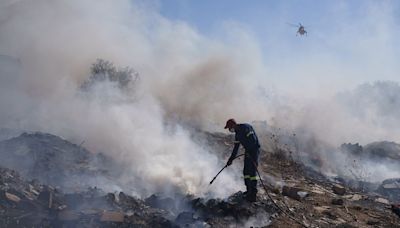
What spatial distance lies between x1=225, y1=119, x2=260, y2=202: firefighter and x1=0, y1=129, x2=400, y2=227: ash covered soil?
0.78 feet

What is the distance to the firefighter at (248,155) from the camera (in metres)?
7.77

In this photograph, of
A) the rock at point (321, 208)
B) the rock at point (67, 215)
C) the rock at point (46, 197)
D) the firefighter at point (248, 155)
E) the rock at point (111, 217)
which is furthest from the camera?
the rock at point (321, 208)

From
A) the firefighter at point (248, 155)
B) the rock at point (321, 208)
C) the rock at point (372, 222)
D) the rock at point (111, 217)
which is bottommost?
the rock at point (372, 222)

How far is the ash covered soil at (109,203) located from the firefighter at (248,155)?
0.24 m

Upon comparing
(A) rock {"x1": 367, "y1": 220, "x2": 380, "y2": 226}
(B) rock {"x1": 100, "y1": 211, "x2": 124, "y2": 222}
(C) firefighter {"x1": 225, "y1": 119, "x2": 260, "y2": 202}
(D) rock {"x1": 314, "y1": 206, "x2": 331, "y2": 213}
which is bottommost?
(A) rock {"x1": 367, "y1": 220, "x2": 380, "y2": 226}

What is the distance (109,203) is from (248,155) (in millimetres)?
2735

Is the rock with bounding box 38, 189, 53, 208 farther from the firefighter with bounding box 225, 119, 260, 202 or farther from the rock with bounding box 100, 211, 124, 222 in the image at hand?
the firefighter with bounding box 225, 119, 260, 202

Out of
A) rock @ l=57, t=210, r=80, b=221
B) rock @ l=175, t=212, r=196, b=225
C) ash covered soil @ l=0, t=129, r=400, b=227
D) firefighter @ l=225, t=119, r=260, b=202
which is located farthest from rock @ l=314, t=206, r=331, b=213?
rock @ l=57, t=210, r=80, b=221

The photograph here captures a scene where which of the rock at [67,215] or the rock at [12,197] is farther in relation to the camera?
the rock at [12,197]

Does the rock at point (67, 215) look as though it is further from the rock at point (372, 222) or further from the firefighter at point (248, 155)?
the rock at point (372, 222)

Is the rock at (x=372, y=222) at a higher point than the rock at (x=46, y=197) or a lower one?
lower

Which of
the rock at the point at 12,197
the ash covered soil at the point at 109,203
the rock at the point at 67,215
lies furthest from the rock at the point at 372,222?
the rock at the point at 12,197

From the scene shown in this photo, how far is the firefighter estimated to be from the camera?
7.77 metres

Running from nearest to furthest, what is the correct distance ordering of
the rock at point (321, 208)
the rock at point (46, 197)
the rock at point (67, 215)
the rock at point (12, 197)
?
the rock at point (67, 215) → the rock at point (12, 197) → the rock at point (46, 197) → the rock at point (321, 208)
